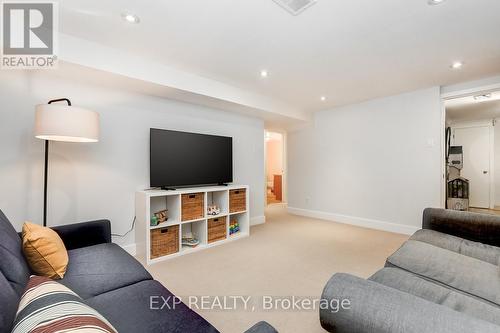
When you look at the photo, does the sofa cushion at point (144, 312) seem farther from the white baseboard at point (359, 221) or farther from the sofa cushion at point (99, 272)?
the white baseboard at point (359, 221)

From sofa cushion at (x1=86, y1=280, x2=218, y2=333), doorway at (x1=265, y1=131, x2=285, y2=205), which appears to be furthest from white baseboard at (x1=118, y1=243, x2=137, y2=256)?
doorway at (x1=265, y1=131, x2=285, y2=205)

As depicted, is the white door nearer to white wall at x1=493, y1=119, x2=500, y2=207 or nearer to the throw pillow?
white wall at x1=493, y1=119, x2=500, y2=207

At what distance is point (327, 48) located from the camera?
2324 millimetres

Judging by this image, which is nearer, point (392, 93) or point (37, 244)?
point (37, 244)

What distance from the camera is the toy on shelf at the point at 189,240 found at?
3.05 meters

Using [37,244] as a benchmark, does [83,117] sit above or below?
above

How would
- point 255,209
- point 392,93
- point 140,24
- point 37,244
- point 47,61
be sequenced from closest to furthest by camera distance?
1. point 37,244
2. point 140,24
3. point 47,61
4. point 392,93
5. point 255,209

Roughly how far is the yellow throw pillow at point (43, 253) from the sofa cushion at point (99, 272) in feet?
0.25

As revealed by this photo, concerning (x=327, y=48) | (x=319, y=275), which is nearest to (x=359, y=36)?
(x=327, y=48)

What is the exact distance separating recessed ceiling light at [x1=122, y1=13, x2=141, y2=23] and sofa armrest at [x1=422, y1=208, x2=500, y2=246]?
313 cm

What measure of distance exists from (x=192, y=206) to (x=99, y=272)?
1597 millimetres

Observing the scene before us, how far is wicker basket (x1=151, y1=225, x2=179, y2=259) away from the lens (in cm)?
267

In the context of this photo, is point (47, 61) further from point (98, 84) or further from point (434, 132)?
point (434, 132)

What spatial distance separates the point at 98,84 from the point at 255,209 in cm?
307
